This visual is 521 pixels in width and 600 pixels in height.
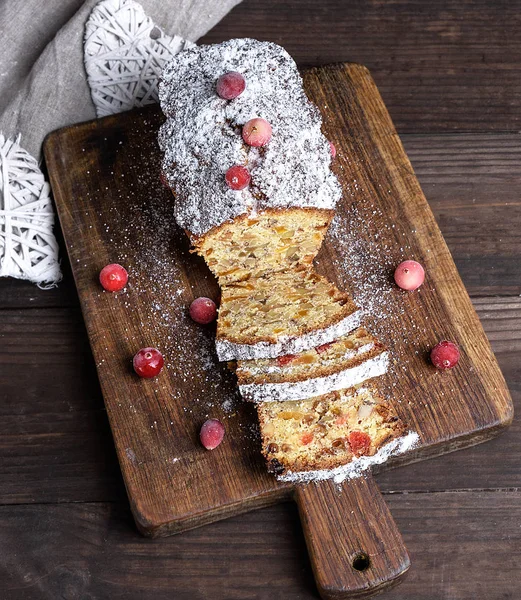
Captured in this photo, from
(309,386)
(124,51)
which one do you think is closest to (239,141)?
(124,51)

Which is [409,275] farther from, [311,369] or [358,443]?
[358,443]

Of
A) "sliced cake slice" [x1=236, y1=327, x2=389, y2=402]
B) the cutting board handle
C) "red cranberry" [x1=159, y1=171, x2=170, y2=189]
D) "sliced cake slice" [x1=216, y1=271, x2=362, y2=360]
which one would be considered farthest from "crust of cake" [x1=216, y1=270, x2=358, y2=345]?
the cutting board handle

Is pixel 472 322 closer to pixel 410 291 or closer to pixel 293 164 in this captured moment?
pixel 410 291

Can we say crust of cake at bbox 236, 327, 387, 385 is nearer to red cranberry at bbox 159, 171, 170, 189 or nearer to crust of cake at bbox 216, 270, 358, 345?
crust of cake at bbox 216, 270, 358, 345

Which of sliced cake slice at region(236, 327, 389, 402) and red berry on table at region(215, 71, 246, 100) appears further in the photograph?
red berry on table at region(215, 71, 246, 100)

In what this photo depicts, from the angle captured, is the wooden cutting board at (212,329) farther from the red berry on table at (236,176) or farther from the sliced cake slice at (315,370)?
the red berry on table at (236,176)

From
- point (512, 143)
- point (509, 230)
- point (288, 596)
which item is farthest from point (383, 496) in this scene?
point (512, 143)
